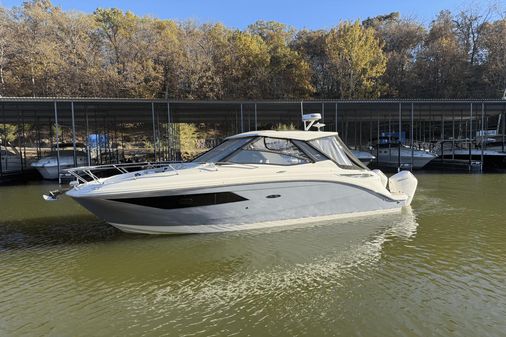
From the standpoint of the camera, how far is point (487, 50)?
39625 millimetres

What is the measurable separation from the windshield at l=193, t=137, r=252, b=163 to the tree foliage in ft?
Answer: 85.3

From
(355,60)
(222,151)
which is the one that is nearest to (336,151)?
(222,151)

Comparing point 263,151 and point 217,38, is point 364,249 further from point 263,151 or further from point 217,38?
point 217,38

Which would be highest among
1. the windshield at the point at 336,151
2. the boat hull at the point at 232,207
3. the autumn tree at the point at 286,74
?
the autumn tree at the point at 286,74

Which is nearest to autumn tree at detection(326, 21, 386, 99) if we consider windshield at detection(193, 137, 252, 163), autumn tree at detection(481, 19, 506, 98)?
autumn tree at detection(481, 19, 506, 98)

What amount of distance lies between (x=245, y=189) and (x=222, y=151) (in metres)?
1.38

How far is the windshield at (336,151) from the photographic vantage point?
25.0ft

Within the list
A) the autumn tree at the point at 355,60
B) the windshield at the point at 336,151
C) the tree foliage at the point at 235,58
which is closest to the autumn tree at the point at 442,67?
the tree foliage at the point at 235,58

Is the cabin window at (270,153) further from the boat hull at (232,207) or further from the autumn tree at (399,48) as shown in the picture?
the autumn tree at (399,48)

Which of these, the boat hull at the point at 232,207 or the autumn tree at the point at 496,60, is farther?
the autumn tree at the point at 496,60

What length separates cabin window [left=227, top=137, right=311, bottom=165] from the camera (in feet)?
23.7

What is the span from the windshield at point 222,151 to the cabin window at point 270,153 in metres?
0.17

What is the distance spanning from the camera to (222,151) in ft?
25.2

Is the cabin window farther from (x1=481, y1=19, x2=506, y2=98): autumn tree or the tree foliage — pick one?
(x1=481, y1=19, x2=506, y2=98): autumn tree
